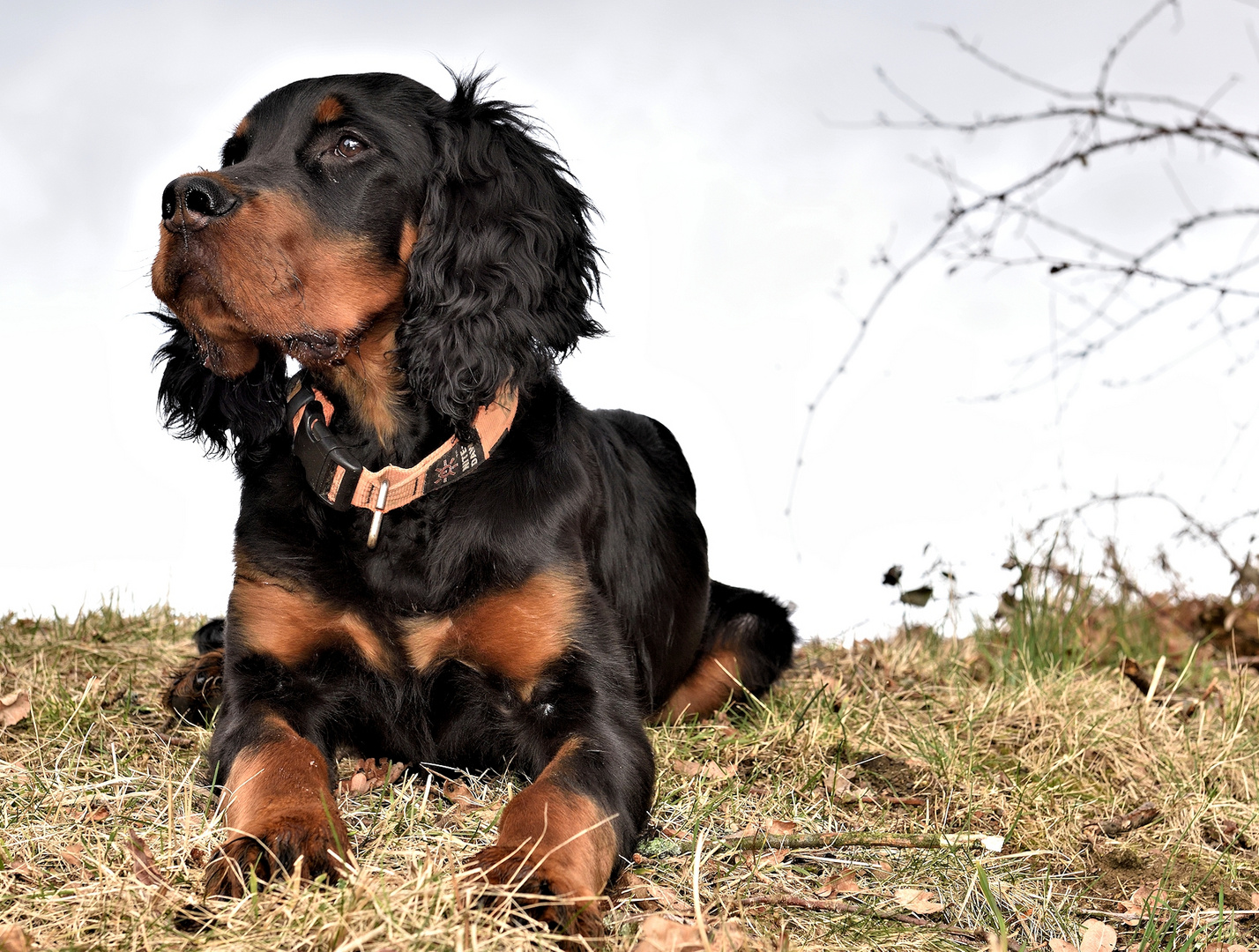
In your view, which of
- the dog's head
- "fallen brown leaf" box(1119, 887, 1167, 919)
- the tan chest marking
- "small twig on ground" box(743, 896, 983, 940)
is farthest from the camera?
the tan chest marking

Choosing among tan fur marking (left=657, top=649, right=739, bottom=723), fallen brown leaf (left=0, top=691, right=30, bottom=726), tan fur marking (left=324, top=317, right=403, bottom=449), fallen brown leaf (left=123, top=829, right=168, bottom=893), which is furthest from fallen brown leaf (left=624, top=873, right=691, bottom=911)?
fallen brown leaf (left=0, top=691, right=30, bottom=726)

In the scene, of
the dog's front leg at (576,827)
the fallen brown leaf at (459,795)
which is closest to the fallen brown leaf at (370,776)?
the fallen brown leaf at (459,795)

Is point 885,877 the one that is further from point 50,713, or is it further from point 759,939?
point 50,713

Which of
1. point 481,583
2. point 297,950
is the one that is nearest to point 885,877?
point 481,583

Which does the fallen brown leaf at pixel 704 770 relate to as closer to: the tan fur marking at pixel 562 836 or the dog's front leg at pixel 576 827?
the dog's front leg at pixel 576 827

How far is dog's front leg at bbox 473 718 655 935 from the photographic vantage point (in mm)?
2217

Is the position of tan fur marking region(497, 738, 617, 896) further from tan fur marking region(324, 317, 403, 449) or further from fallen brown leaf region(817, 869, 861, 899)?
tan fur marking region(324, 317, 403, 449)

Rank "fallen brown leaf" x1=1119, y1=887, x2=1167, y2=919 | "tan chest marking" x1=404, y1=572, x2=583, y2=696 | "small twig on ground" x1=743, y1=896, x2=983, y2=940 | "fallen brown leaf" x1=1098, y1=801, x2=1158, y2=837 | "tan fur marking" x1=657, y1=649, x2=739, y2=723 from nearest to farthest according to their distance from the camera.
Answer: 1. "small twig on ground" x1=743, y1=896, x2=983, y2=940
2. "fallen brown leaf" x1=1119, y1=887, x2=1167, y2=919
3. "tan chest marking" x1=404, y1=572, x2=583, y2=696
4. "fallen brown leaf" x1=1098, y1=801, x2=1158, y2=837
5. "tan fur marking" x1=657, y1=649, x2=739, y2=723

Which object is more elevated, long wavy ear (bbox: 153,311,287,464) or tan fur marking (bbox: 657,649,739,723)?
long wavy ear (bbox: 153,311,287,464)

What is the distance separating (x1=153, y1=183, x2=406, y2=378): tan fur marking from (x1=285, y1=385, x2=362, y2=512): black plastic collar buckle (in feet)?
1.03

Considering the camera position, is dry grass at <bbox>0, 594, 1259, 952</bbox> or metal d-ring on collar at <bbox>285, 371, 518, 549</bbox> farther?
metal d-ring on collar at <bbox>285, 371, 518, 549</bbox>

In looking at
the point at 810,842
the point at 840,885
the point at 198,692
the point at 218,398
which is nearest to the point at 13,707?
the point at 198,692

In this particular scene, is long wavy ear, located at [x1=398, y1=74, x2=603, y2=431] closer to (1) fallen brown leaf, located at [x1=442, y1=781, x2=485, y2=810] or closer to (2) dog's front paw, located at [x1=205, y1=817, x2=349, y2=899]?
(1) fallen brown leaf, located at [x1=442, y1=781, x2=485, y2=810]

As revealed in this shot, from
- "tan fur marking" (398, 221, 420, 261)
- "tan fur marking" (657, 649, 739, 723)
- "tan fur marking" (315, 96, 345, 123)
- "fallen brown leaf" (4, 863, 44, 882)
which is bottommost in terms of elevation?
"fallen brown leaf" (4, 863, 44, 882)
